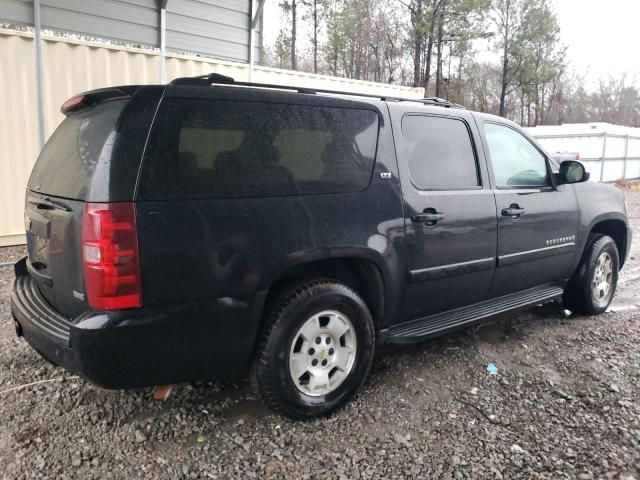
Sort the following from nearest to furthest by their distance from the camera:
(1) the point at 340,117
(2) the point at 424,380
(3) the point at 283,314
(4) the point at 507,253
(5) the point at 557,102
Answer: (3) the point at 283,314, (1) the point at 340,117, (2) the point at 424,380, (4) the point at 507,253, (5) the point at 557,102

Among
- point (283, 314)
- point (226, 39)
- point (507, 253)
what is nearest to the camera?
point (283, 314)

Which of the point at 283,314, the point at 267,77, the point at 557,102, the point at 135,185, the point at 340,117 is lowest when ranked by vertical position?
the point at 283,314

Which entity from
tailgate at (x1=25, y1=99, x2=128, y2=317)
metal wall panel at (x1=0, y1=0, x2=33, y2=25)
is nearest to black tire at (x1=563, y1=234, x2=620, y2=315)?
tailgate at (x1=25, y1=99, x2=128, y2=317)

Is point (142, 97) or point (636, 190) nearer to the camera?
point (142, 97)

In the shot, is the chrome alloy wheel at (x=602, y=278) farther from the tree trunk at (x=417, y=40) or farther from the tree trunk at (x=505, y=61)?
the tree trunk at (x=505, y=61)

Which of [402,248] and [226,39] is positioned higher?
[226,39]

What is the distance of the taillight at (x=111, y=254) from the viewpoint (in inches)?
89.8

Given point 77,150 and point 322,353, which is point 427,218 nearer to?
point 322,353

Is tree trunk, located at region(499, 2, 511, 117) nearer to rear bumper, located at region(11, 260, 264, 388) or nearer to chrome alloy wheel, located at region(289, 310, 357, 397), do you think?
chrome alloy wheel, located at region(289, 310, 357, 397)

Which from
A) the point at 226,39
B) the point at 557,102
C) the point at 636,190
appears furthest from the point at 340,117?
the point at 557,102

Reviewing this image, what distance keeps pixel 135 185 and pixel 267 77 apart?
8034 mm

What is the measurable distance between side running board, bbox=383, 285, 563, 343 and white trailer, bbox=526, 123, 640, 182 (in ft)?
56.9

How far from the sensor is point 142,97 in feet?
7.98

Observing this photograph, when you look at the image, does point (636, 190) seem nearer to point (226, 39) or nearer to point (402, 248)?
point (226, 39)
